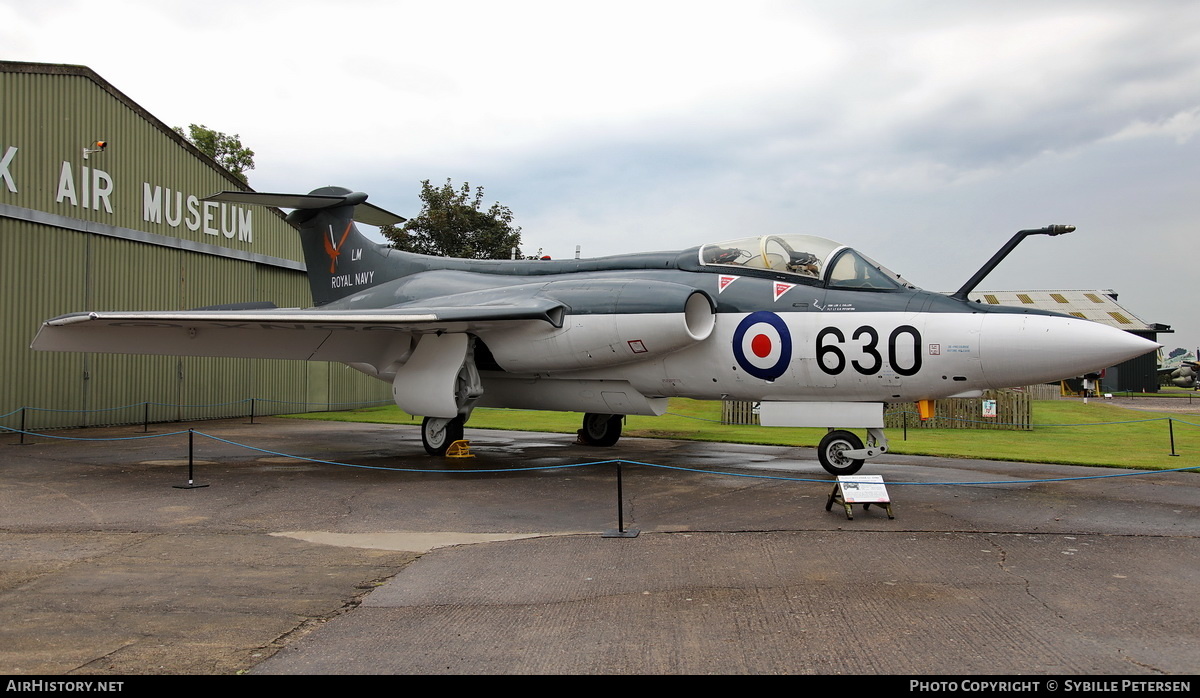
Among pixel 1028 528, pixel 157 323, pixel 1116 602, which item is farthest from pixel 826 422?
pixel 157 323

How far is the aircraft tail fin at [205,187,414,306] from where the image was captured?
14.7 m

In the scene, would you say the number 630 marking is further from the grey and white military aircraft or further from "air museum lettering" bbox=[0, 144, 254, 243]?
"air museum lettering" bbox=[0, 144, 254, 243]

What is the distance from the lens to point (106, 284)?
17000mm

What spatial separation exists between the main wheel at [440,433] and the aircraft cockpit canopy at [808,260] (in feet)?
14.9

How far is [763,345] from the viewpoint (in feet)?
32.2

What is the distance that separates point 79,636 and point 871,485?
620 cm

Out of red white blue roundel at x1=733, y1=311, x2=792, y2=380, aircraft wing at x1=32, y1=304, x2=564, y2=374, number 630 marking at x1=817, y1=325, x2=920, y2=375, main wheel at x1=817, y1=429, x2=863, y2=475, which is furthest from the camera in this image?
aircraft wing at x1=32, y1=304, x2=564, y2=374

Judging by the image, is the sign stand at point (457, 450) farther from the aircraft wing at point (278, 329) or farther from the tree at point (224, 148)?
the tree at point (224, 148)

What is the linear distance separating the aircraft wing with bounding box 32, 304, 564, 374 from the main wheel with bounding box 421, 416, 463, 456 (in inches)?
48.9

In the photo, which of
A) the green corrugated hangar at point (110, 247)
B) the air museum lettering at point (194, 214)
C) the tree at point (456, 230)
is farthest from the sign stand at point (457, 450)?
the tree at point (456, 230)

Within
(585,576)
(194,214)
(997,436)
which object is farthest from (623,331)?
(194,214)

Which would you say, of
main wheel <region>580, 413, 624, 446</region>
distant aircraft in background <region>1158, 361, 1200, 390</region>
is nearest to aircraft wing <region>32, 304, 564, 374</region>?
main wheel <region>580, 413, 624, 446</region>

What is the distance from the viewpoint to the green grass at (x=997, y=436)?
12305mm
